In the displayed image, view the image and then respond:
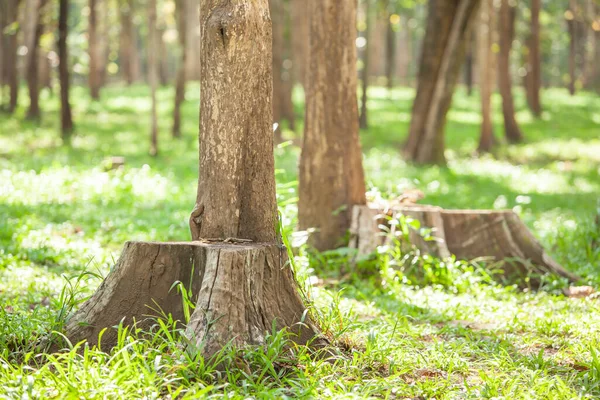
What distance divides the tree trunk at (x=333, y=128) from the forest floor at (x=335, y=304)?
1.13ft

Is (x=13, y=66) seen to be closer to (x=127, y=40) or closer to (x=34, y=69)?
(x=34, y=69)

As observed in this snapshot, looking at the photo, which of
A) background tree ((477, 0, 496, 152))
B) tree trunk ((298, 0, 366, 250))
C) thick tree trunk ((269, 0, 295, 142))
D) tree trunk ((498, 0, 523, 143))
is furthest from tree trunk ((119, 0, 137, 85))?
tree trunk ((298, 0, 366, 250))

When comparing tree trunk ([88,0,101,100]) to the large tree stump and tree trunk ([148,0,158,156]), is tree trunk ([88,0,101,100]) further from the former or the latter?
the large tree stump

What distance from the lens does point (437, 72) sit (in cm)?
1658

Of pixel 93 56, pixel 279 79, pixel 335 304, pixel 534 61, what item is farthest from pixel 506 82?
pixel 335 304

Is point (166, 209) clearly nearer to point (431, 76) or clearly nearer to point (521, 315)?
point (521, 315)

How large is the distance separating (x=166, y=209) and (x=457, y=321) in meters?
5.72

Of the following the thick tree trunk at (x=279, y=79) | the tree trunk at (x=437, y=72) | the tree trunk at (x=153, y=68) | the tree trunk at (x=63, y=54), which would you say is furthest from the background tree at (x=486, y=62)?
the tree trunk at (x=63, y=54)

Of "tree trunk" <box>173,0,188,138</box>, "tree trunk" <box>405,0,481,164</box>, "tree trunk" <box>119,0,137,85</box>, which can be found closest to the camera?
"tree trunk" <box>405,0,481,164</box>

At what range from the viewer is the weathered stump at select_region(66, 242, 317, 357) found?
4.46 m

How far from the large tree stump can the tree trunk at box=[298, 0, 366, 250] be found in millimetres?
367

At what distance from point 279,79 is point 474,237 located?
12989 millimetres

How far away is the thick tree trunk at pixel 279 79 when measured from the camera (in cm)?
1958

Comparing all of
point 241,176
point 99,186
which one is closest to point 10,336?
point 241,176
